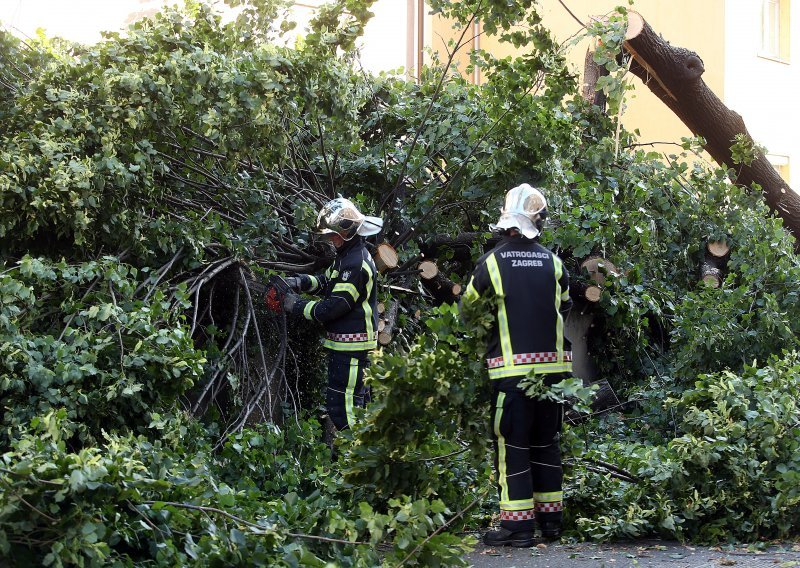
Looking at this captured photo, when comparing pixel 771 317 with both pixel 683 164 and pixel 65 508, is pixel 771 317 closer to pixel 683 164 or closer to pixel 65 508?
pixel 683 164

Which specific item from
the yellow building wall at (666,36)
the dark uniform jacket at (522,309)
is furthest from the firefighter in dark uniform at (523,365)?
the yellow building wall at (666,36)

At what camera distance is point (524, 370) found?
4.68 meters

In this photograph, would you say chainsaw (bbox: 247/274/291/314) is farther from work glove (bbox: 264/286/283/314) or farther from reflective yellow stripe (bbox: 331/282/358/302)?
reflective yellow stripe (bbox: 331/282/358/302)

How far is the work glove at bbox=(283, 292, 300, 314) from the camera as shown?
636cm

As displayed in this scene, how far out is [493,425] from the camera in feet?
15.6

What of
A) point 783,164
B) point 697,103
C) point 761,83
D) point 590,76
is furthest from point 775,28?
point 697,103

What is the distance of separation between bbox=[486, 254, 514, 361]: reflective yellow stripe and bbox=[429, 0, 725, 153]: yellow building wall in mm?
9834

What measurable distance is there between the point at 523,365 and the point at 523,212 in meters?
0.82

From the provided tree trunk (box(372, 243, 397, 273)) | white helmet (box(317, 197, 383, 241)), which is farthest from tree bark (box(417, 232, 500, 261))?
white helmet (box(317, 197, 383, 241))

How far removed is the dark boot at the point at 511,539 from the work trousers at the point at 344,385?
1839 mm

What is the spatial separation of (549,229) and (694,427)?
8.68ft

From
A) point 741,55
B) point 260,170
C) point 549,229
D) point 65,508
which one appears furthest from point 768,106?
point 65,508

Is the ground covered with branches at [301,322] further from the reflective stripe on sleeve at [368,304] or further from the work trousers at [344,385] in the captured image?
the reflective stripe on sleeve at [368,304]

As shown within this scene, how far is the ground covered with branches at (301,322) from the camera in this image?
3699 mm
